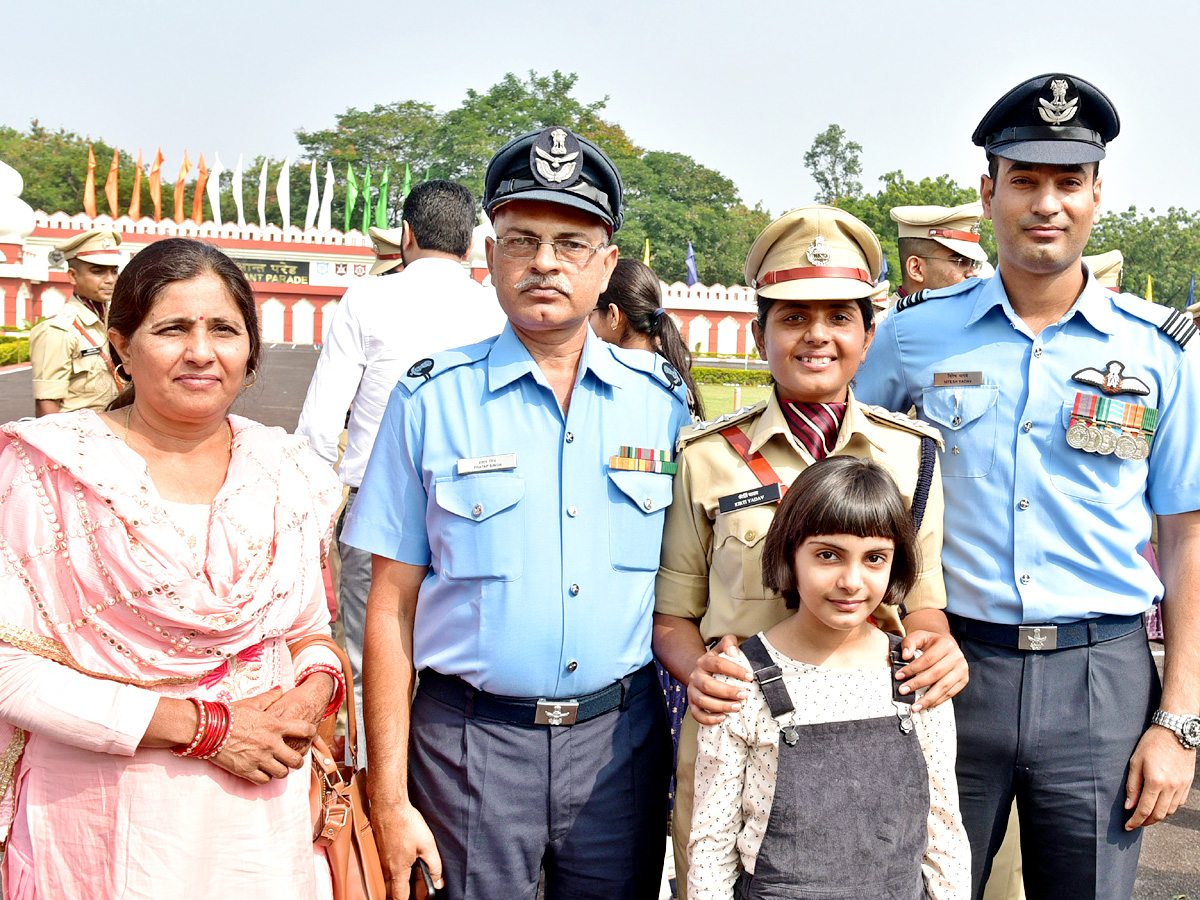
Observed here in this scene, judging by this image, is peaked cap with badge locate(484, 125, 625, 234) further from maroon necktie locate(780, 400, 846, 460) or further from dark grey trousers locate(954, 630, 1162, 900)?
dark grey trousers locate(954, 630, 1162, 900)

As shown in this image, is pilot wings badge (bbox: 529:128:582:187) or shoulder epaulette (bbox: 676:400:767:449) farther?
shoulder epaulette (bbox: 676:400:767:449)

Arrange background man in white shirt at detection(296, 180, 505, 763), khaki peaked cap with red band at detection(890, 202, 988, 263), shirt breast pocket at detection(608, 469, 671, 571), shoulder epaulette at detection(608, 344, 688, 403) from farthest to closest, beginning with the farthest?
khaki peaked cap with red band at detection(890, 202, 988, 263) → background man in white shirt at detection(296, 180, 505, 763) → shoulder epaulette at detection(608, 344, 688, 403) → shirt breast pocket at detection(608, 469, 671, 571)

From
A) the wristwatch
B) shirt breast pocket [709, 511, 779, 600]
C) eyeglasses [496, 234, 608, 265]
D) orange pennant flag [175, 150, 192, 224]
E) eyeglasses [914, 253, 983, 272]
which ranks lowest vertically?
the wristwatch

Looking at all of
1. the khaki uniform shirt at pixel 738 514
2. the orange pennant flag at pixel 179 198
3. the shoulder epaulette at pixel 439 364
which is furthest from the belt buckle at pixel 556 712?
the orange pennant flag at pixel 179 198

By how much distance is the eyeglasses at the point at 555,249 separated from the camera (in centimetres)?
222

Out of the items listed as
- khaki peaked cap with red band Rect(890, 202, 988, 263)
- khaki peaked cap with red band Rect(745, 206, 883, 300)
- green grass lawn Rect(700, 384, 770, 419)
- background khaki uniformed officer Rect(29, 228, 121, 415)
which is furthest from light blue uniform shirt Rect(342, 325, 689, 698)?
green grass lawn Rect(700, 384, 770, 419)

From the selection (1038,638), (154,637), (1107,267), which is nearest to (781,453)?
(1038,638)

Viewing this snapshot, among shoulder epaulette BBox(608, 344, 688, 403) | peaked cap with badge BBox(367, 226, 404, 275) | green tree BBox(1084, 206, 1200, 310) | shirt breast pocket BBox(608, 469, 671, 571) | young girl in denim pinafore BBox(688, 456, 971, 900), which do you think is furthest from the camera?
green tree BBox(1084, 206, 1200, 310)

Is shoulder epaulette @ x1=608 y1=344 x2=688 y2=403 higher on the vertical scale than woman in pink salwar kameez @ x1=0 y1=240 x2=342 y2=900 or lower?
higher

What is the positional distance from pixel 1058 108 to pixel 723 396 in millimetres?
23022

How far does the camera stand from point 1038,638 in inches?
93.4

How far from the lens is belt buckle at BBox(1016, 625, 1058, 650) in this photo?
237cm

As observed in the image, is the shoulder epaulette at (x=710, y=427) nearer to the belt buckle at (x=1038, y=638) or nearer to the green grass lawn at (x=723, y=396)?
the belt buckle at (x=1038, y=638)

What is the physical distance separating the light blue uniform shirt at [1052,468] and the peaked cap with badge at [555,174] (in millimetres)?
1030
